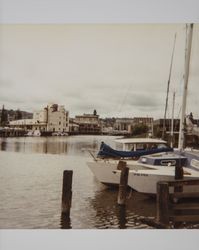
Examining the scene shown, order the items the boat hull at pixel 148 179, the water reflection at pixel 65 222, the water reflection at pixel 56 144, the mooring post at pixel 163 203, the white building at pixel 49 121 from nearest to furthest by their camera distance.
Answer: the mooring post at pixel 163 203 < the water reflection at pixel 65 222 < the white building at pixel 49 121 < the water reflection at pixel 56 144 < the boat hull at pixel 148 179

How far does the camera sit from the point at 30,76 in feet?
13.7

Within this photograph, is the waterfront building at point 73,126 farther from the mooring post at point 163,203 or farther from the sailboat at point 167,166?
the mooring post at point 163,203

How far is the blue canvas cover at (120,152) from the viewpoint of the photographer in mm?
4586

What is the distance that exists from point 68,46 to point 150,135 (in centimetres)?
107

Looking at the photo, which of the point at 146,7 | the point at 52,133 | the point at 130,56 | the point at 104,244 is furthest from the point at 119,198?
the point at 146,7

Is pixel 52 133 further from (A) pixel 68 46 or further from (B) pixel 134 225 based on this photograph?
(B) pixel 134 225

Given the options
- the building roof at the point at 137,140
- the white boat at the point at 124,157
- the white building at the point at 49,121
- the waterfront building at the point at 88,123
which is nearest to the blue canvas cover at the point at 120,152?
the white boat at the point at 124,157

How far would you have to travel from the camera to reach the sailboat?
4272 mm

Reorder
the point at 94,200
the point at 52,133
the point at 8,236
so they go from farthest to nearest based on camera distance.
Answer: the point at 94,200 → the point at 52,133 → the point at 8,236

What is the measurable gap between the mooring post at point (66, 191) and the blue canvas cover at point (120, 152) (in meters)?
0.50

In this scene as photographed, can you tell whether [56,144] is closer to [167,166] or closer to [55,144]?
[55,144]

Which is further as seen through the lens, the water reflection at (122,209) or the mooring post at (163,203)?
the water reflection at (122,209)

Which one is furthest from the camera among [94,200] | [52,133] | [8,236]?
[94,200]

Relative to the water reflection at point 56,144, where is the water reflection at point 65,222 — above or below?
below
